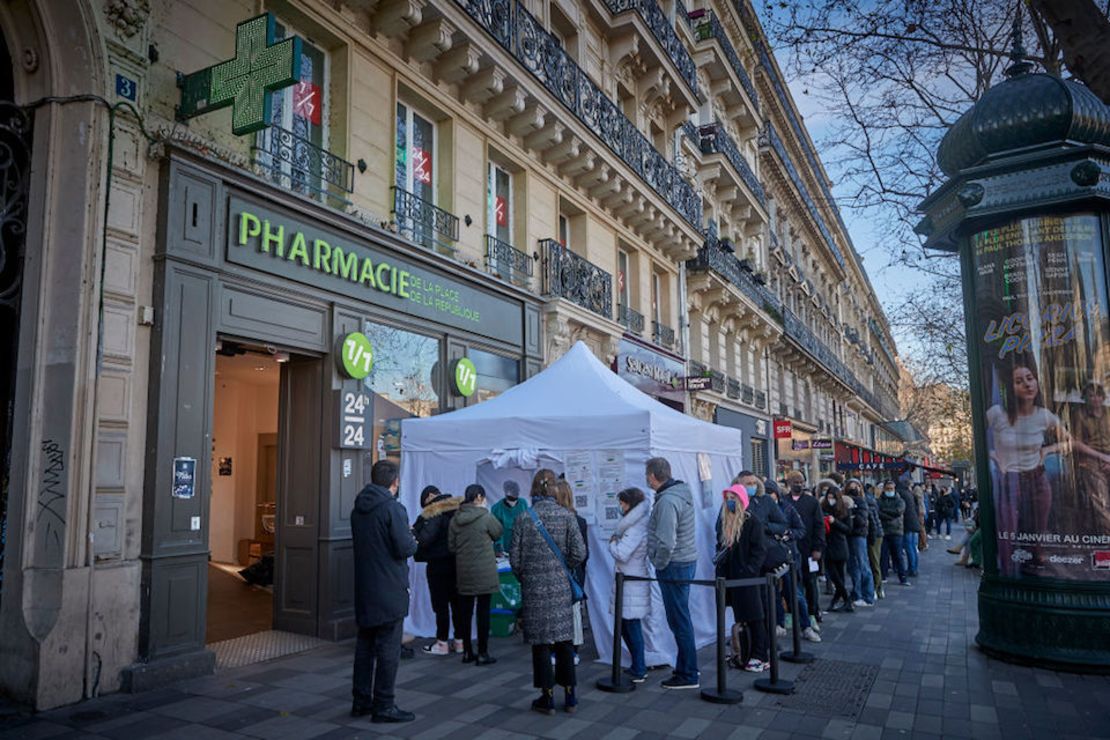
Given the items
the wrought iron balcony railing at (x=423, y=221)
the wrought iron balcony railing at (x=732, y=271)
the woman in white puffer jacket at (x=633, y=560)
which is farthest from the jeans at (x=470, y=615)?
the wrought iron balcony railing at (x=732, y=271)

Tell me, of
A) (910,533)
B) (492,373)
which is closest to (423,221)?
(492,373)

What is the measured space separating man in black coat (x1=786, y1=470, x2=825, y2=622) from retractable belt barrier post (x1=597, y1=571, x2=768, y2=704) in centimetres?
247

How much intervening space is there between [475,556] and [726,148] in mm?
18754

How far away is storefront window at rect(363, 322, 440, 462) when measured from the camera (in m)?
9.55

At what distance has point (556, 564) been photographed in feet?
19.3

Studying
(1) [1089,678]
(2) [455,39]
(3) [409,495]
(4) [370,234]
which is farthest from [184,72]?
(1) [1089,678]

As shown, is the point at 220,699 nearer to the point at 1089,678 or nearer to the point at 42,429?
the point at 42,429

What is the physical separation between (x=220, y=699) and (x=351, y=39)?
7.54m

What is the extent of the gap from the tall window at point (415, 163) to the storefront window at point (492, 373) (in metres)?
2.03

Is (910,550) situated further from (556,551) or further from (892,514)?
(556,551)

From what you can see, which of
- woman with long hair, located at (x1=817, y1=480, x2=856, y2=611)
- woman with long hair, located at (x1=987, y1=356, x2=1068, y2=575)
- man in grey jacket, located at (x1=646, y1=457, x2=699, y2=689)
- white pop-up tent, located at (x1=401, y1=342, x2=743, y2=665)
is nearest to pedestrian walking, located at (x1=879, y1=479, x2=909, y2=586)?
woman with long hair, located at (x1=817, y1=480, x2=856, y2=611)

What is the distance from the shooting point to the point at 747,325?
82.9 ft

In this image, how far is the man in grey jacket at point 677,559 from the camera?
645 centimetres

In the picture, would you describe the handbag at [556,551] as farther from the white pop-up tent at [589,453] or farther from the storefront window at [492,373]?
the storefront window at [492,373]
